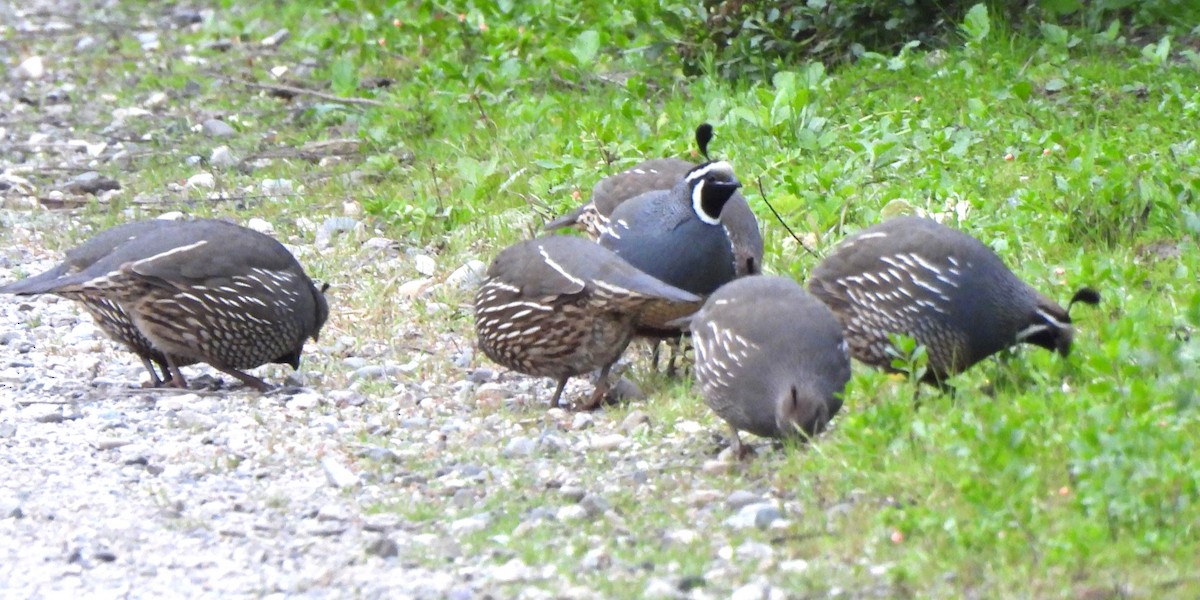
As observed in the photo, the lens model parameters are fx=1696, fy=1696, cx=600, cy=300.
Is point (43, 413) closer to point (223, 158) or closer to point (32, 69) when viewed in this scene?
point (223, 158)

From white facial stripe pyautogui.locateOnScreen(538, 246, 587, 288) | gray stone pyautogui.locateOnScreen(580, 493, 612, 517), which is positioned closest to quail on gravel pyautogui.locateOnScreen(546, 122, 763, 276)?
white facial stripe pyautogui.locateOnScreen(538, 246, 587, 288)

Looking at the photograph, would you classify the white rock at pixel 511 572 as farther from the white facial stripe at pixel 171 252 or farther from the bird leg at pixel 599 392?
the white facial stripe at pixel 171 252

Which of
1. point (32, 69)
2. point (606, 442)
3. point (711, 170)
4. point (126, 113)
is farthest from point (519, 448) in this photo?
point (32, 69)

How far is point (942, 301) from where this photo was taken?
6613 mm

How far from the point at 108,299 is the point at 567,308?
2.10m

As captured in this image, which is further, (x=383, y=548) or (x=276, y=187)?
(x=276, y=187)

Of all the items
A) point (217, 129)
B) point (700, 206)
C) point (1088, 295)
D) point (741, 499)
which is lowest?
point (217, 129)

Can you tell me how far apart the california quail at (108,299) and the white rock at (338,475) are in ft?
5.73

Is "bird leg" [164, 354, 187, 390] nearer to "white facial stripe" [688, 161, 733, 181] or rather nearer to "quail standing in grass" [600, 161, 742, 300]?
"quail standing in grass" [600, 161, 742, 300]

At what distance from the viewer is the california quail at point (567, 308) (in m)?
7.26

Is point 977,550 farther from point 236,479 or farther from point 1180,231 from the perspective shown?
point 1180,231

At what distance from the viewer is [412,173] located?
11312mm

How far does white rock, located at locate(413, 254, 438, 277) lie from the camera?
380 inches

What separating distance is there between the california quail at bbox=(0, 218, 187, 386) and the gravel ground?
19 cm
